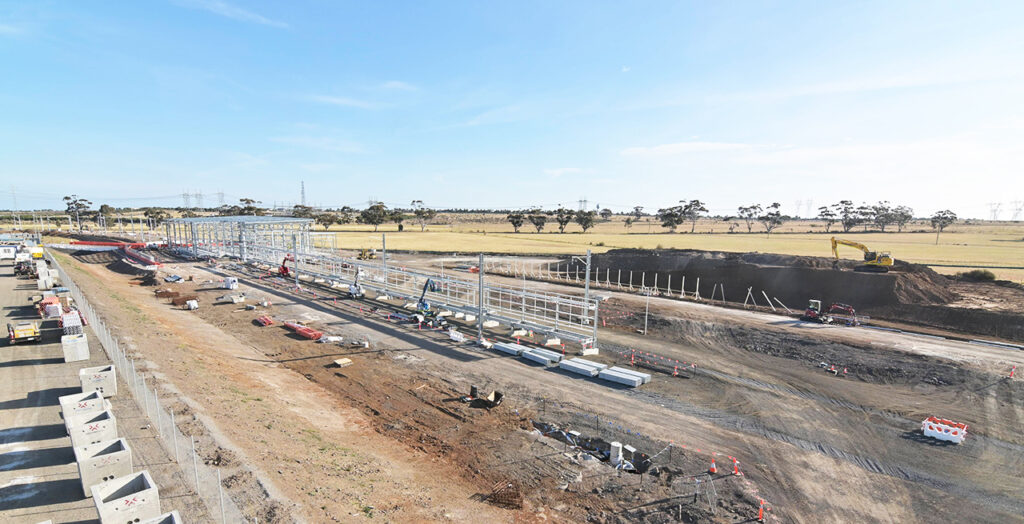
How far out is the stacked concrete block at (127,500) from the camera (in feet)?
27.7

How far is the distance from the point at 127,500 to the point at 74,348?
1436cm

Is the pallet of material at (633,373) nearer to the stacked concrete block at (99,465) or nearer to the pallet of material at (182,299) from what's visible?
the stacked concrete block at (99,465)

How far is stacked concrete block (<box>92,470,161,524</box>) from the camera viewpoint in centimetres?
843

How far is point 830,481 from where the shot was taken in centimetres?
1357

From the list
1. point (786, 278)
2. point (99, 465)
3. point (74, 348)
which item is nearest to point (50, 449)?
point (99, 465)

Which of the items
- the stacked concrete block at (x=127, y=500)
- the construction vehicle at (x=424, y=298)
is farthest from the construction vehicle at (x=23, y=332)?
the construction vehicle at (x=424, y=298)

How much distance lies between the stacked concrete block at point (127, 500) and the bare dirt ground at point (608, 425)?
2368 mm

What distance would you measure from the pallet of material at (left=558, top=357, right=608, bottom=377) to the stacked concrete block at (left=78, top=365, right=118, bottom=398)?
1769 cm

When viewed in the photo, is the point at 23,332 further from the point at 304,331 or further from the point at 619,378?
the point at 619,378

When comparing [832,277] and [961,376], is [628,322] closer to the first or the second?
[961,376]

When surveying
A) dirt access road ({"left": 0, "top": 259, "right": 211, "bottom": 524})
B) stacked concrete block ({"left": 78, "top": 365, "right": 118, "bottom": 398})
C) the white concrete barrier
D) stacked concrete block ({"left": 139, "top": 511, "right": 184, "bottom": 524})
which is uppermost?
the white concrete barrier

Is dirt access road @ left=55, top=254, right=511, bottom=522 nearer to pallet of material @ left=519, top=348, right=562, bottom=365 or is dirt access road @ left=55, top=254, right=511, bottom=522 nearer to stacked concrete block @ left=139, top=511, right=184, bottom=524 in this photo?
stacked concrete block @ left=139, top=511, right=184, bottom=524

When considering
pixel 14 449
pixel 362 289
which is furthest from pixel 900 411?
pixel 362 289

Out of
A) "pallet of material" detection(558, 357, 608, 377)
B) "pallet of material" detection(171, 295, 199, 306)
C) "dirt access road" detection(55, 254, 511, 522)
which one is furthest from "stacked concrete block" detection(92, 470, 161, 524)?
"pallet of material" detection(171, 295, 199, 306)
